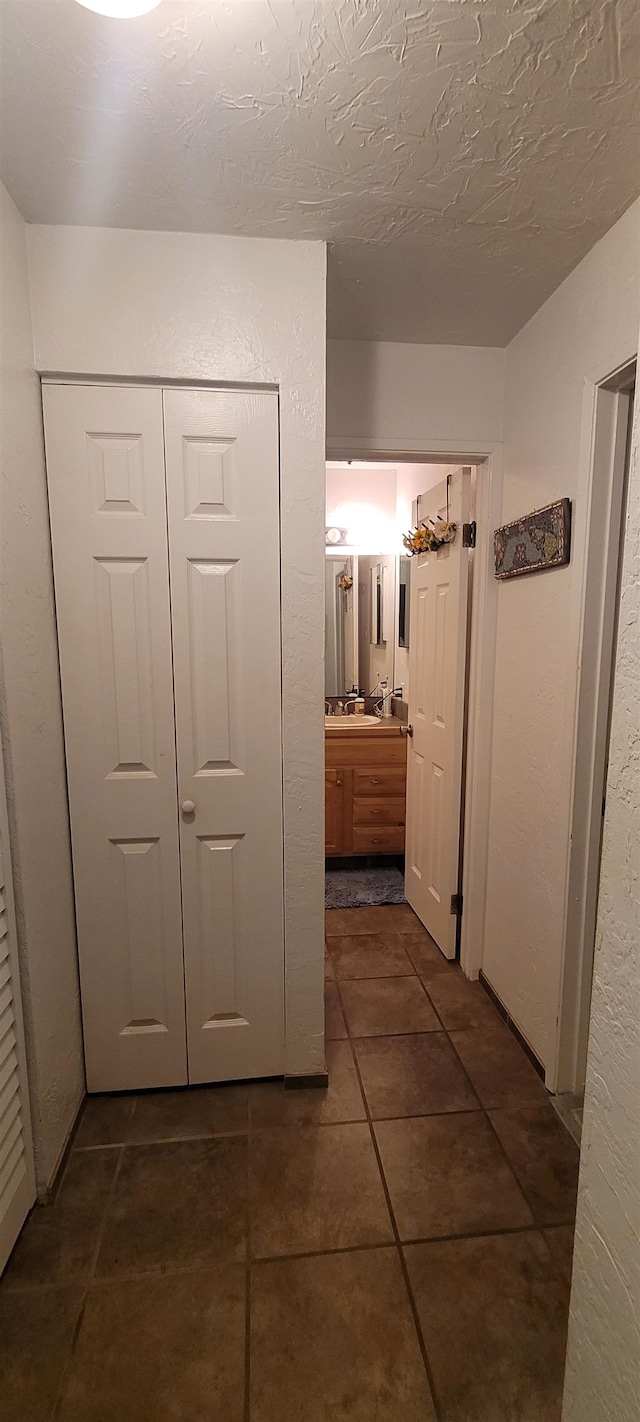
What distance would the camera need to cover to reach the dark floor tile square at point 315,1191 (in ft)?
4.35

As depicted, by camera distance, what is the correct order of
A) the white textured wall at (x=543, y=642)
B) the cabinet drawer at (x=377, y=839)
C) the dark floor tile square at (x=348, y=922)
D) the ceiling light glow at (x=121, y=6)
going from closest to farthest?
the ceiling light glow at (x=121, y=6) → the white textured wall at (x=543, y=642) → the dark floor tile square at (x=348, y=922) → the cabinet drawer at (x=377, y=839)

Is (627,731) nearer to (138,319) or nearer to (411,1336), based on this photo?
(411,1336)

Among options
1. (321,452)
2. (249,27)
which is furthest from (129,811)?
(249,27)

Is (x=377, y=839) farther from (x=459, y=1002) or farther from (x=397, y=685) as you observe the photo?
(x=459, y=1002)

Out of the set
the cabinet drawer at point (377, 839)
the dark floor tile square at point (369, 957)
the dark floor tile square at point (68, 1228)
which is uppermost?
the cabinet drawer at point (377, 839)

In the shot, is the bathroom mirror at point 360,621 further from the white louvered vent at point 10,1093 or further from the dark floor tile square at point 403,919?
the white louvered vent at point 10,1093

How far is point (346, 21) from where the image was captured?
905mm

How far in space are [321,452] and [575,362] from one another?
0.76 meters

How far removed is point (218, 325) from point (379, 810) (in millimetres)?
2434

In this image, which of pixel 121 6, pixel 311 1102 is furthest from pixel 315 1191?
pixel 121 6

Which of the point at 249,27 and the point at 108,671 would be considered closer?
the point at 249,27

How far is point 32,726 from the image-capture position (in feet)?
4.50

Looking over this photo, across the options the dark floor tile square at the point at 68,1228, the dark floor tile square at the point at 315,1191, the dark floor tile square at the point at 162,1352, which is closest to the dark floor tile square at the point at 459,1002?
the dark floor tile square at the point at 315,1191

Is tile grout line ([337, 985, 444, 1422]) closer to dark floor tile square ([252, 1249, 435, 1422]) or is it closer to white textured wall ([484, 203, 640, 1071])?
dark floor tile square ([252, 1249, 435, 1422])
